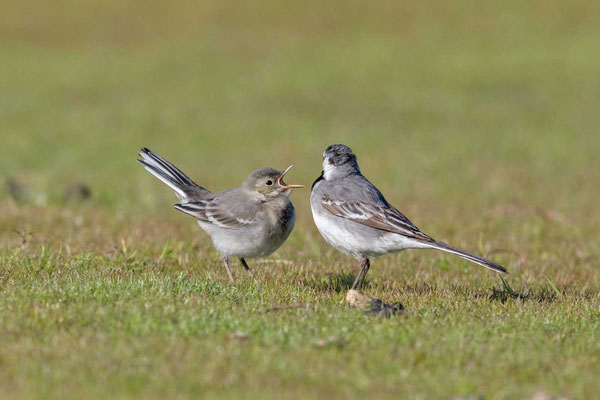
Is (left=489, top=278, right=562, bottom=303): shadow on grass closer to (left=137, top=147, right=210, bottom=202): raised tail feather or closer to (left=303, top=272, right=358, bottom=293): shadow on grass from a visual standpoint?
(left=303, top=272, right=358, bottom=293): shadow on grass

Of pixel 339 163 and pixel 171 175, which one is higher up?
pixel 339 163

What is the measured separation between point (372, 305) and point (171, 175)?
138 inches

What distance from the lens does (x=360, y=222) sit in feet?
27.3

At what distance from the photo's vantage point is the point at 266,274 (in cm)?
929

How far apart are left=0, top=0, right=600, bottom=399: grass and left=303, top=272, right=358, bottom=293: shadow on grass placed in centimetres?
7

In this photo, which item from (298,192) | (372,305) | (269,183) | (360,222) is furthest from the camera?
(298,192)

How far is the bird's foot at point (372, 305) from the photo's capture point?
23.3 feet

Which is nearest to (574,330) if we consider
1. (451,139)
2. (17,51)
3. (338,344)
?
(338,344)

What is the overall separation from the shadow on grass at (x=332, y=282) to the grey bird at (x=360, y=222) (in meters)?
0.26

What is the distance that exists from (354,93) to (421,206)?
16283 millimetres

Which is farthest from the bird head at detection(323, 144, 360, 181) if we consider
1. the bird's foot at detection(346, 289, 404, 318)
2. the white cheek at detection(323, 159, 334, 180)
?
the bird's foot at detection(346, 289, 404, 318)

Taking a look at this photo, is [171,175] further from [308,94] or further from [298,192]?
[308,94]

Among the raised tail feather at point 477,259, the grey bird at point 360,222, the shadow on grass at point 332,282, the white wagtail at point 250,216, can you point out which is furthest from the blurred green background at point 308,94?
the raised tail feather at point 477,259

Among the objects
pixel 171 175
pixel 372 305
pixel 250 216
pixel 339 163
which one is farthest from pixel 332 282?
pixel 171 175
